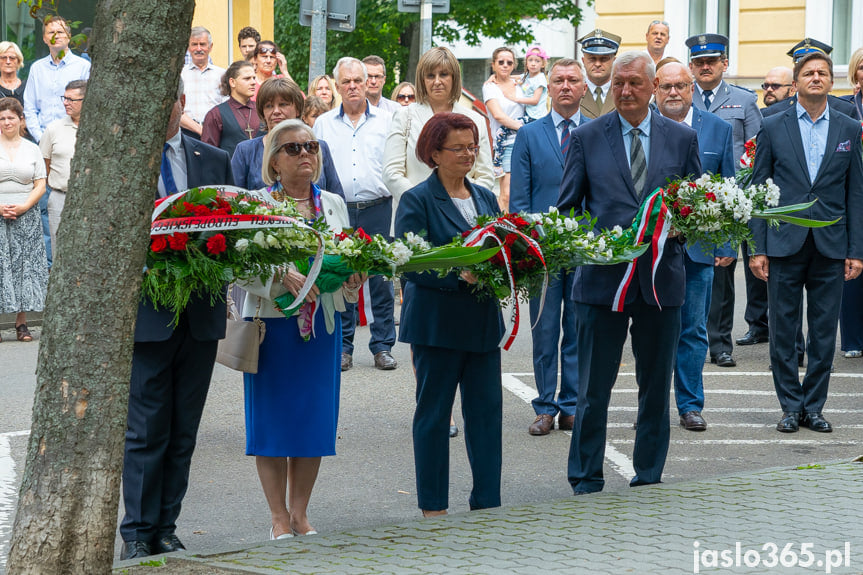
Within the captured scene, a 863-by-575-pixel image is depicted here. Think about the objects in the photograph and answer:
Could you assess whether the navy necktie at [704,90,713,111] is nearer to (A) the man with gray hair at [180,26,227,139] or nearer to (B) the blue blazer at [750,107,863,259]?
(B) the blue blazer at [750,107,863,259]

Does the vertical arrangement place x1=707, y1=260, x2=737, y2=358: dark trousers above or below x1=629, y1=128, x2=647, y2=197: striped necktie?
below

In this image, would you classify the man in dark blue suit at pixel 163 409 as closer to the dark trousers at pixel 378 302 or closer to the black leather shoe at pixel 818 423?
the black leather shoe at pixel 818 423

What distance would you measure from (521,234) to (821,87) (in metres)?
3.73

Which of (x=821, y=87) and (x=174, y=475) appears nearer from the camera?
(x=174, y=475)

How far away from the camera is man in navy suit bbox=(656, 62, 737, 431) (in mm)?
9094

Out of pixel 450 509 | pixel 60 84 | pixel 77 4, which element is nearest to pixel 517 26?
pixel 77 4

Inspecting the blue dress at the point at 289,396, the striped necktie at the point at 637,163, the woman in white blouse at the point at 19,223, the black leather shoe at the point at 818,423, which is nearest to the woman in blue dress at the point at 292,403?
the blue dress at the point at 289,396

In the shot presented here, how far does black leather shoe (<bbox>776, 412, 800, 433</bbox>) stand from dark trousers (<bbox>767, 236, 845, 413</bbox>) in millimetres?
43

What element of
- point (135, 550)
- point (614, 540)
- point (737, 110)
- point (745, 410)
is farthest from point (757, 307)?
point (135, 550)

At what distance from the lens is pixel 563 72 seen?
911 centimetres

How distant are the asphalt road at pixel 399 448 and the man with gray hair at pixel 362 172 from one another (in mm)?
301

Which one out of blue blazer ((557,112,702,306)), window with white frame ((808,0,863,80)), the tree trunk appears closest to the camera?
the tree trunk

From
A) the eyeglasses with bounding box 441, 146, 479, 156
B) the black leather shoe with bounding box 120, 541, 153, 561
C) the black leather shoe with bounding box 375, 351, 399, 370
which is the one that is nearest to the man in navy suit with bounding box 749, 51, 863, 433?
the eyeglasses with bounding box 441, 146, 479, 156

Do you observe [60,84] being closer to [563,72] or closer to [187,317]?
[563,72]
